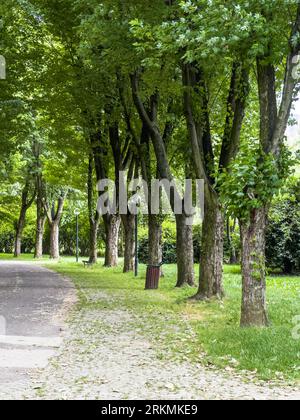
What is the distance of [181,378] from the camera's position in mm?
6566

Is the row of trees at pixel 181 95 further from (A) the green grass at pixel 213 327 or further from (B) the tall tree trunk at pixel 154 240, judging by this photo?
(A) the green grass at pixel 213 327

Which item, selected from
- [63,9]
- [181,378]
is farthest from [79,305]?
[63,9]

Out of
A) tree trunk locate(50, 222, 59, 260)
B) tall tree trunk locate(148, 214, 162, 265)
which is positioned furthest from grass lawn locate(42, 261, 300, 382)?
tree trunk locate(50, 222, 59, 260)

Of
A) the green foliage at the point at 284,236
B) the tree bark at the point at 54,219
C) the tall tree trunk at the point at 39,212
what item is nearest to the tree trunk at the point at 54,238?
the tree bark at the point at 54,219

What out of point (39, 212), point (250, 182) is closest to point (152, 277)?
point (250, 182)

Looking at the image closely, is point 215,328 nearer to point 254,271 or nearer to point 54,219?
point 254,271

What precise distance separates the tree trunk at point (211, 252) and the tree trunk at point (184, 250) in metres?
2.77

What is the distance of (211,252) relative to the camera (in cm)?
1356

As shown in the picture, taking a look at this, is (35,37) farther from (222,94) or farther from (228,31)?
(228,31)

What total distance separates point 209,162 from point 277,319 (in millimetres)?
5107

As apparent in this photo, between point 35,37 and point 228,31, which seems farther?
point 35,37

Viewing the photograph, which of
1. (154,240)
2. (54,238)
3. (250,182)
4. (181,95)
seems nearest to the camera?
(250,182)

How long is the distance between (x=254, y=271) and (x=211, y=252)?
4.27 meters
